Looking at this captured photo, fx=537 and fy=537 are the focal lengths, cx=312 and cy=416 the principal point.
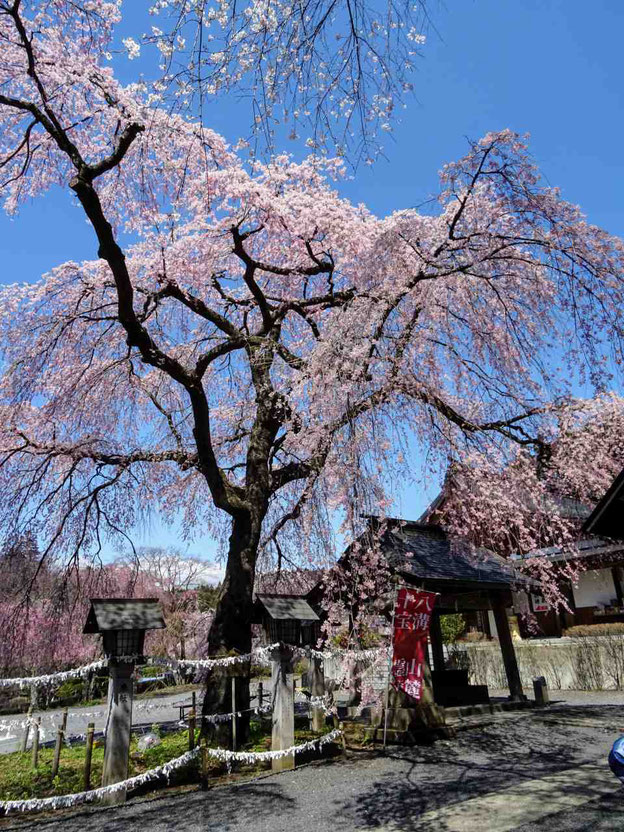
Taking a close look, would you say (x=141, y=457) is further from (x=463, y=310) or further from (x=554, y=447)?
(x=554, y=447)

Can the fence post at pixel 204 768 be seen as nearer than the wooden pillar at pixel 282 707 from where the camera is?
Yes

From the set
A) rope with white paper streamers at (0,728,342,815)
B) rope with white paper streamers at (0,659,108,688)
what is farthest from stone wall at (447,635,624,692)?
rope with white paper streamers at (0,659,108,688)

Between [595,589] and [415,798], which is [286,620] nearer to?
[415,798]

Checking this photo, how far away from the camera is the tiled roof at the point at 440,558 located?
1086 cm

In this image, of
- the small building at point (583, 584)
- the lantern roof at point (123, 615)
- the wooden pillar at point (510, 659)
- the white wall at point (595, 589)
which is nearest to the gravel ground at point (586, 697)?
the wooden pillar at point (510, 659)

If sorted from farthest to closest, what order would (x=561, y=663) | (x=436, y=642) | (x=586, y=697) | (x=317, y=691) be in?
1. (x=561, y=663)
2. (x=436, y=642)
3. (x=586, y=697)
4. (x=317, y=691)

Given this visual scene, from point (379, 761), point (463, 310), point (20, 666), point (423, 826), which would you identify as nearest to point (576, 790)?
point (423, 826)

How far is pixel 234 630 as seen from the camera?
8.84m

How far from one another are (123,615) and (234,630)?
2.15m

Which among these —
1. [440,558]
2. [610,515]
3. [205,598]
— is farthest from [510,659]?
[205,598]

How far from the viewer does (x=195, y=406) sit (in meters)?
8.68

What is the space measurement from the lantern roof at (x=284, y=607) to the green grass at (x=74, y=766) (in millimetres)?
2039

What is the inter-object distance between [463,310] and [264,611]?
6.11 meters

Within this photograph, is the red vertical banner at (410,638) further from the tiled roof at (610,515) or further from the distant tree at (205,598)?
the distant tree at (205,598)
